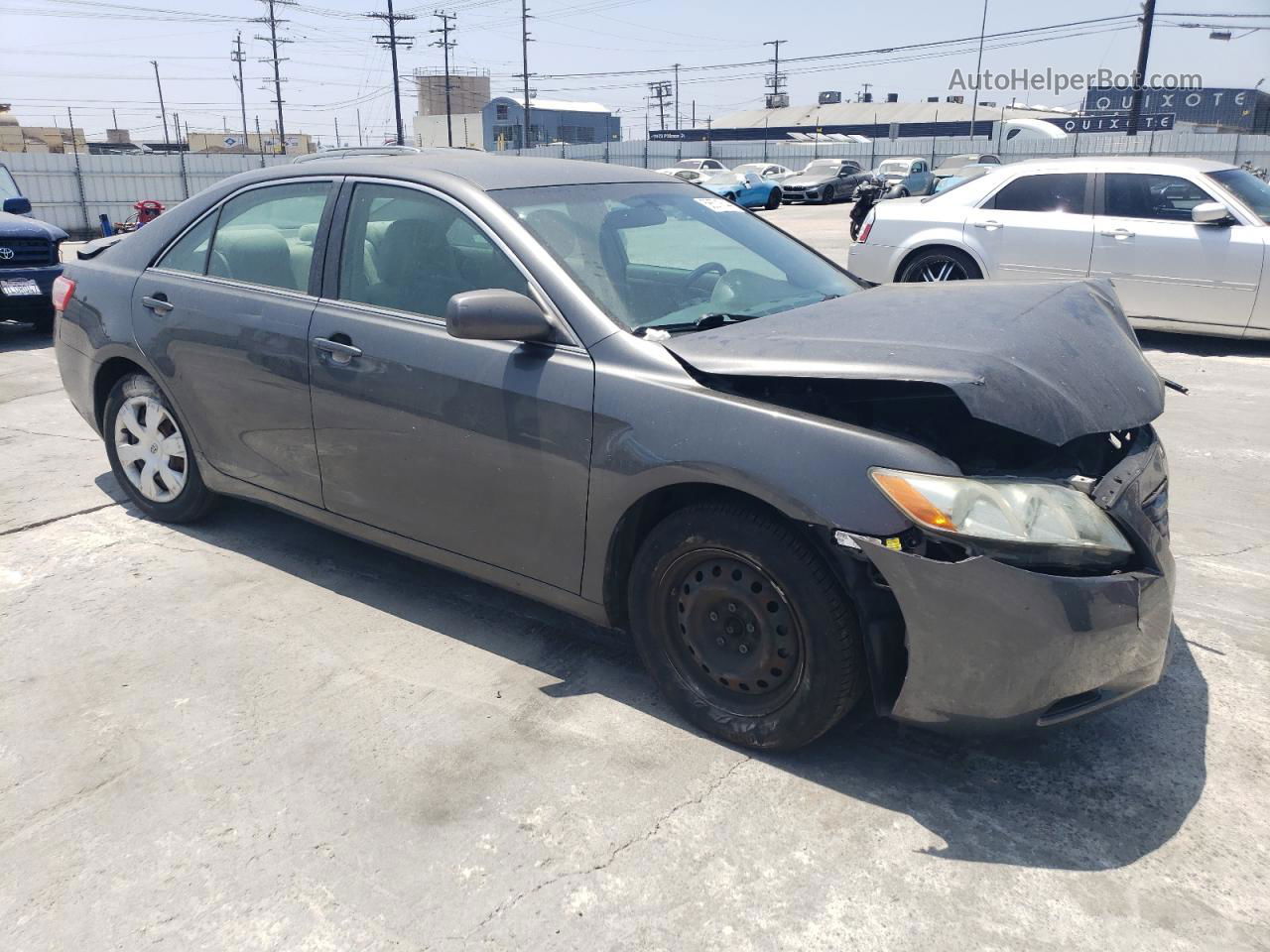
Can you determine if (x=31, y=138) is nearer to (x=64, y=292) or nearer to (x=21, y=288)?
(x=21, y=288)

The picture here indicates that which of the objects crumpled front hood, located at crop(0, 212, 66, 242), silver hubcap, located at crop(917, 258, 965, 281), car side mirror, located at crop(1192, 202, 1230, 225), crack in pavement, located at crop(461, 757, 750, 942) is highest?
car side mirror, located at crop(1192, 202, 1230, 225)

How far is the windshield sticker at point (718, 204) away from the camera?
4141 millimetres

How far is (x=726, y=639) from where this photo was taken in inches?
114

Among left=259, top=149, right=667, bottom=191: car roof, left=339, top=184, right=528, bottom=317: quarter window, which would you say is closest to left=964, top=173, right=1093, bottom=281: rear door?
left=259, top=149, right=667, bottom=191: car roof

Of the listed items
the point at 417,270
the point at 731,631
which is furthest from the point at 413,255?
the point at 731,631

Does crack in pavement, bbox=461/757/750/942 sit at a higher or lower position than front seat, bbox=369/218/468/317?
lower

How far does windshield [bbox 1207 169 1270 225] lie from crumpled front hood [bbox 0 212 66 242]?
34.4 ft

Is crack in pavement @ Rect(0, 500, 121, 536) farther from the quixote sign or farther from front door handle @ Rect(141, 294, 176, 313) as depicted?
the quixote sign

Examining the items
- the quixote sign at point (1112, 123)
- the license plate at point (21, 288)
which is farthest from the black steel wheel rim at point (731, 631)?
the quixote sign at point (1112, 123)

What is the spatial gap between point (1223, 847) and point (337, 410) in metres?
3.00

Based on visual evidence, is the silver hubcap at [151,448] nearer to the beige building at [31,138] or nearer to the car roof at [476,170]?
the car roof at [476,170]

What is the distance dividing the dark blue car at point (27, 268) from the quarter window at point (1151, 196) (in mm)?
9564

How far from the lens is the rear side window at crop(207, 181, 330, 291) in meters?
3.90

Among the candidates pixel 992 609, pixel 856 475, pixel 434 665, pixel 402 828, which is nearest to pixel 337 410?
pixel 434 665
